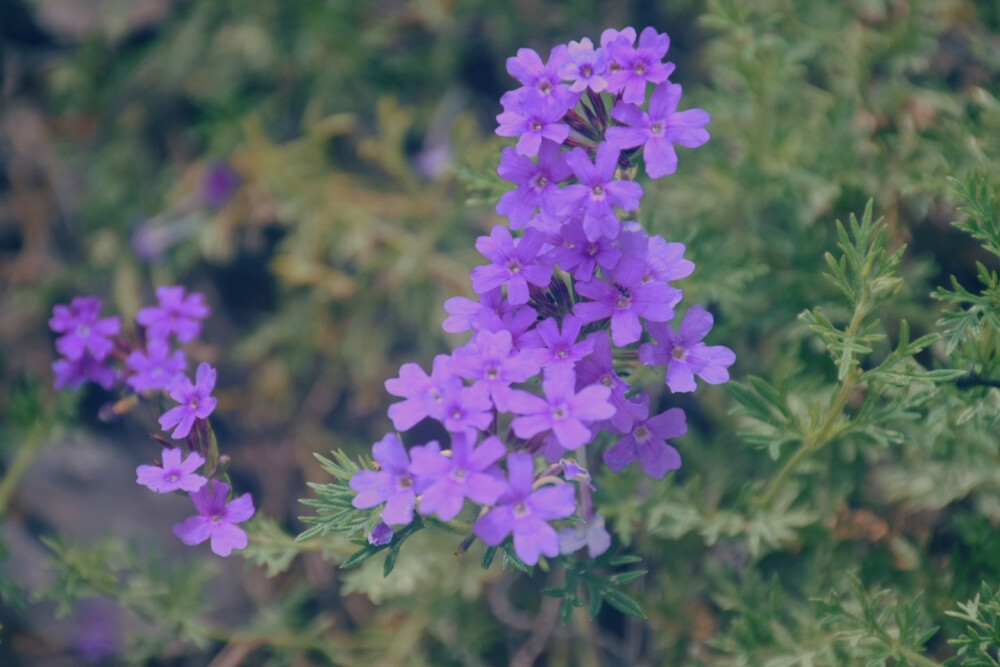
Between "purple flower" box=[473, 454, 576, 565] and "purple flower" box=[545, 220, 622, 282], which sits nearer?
"purple flower" box=[473, 454, 576, 565]

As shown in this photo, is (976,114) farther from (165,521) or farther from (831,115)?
(165,521)

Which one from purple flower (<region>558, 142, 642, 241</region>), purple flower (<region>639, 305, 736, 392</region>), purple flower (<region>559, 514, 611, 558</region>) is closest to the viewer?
purple flower (<region>558, 142, 642, 241</region>)

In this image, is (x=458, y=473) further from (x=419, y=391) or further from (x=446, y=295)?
(x=446, y=295)

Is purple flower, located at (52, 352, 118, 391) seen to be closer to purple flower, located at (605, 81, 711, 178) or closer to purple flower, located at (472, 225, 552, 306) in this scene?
purple flower, located at (472, 225, 552, 306)

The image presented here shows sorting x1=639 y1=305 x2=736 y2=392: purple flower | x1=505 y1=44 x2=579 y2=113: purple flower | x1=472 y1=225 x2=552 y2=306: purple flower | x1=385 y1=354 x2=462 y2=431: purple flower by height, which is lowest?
x1=639 y1=305 x2=736 y2=392: purple flower

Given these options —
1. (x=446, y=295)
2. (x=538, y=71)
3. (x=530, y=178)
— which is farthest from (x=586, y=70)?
(x=446, y=295)

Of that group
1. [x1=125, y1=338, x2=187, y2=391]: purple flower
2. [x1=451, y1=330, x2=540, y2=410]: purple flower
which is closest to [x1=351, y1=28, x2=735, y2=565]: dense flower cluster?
[x1=451, y1=330, x2=540, y2=410]: purple flower

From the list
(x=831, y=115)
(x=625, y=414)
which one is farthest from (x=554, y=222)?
(x=831, y=115)
